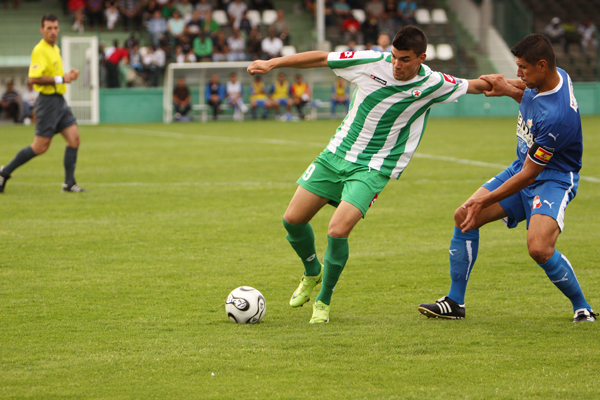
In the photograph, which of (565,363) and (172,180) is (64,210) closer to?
(172,180)

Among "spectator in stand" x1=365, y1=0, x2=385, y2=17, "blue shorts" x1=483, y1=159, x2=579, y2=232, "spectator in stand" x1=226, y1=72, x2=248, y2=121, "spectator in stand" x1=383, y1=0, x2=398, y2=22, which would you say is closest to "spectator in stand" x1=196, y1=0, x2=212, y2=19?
"spectator in stand" x1=226, y1=72, x2=248, y2=121

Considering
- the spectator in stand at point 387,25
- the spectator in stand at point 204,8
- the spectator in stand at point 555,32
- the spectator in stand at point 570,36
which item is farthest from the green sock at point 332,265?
the spectator in stand at point 570,36

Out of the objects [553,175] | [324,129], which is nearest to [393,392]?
[553,175]

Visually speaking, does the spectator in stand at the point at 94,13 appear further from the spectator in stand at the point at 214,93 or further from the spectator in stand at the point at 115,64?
the spectator in stand at the point at 214,93

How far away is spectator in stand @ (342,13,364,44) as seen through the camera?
2998 centimetres

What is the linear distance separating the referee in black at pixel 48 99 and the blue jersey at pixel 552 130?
22.2ft

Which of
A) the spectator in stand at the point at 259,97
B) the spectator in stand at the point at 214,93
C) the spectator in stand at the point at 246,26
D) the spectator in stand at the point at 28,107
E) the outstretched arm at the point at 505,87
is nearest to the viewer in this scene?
the outstretched arm at the point at 505,87

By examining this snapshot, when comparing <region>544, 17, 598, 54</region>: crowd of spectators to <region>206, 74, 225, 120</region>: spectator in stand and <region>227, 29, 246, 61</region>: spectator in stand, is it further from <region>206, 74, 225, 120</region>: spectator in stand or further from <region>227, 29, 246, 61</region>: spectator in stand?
<region>206, 74, 225, 120</region>: spectator in stand

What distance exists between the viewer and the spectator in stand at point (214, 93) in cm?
2694

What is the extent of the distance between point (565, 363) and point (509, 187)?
1.12 metres

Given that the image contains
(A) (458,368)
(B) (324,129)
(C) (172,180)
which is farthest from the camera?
(B) (324,129)

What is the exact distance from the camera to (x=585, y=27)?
108ft

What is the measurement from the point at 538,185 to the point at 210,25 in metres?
25.2

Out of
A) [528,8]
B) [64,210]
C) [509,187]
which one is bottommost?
[64,210]
